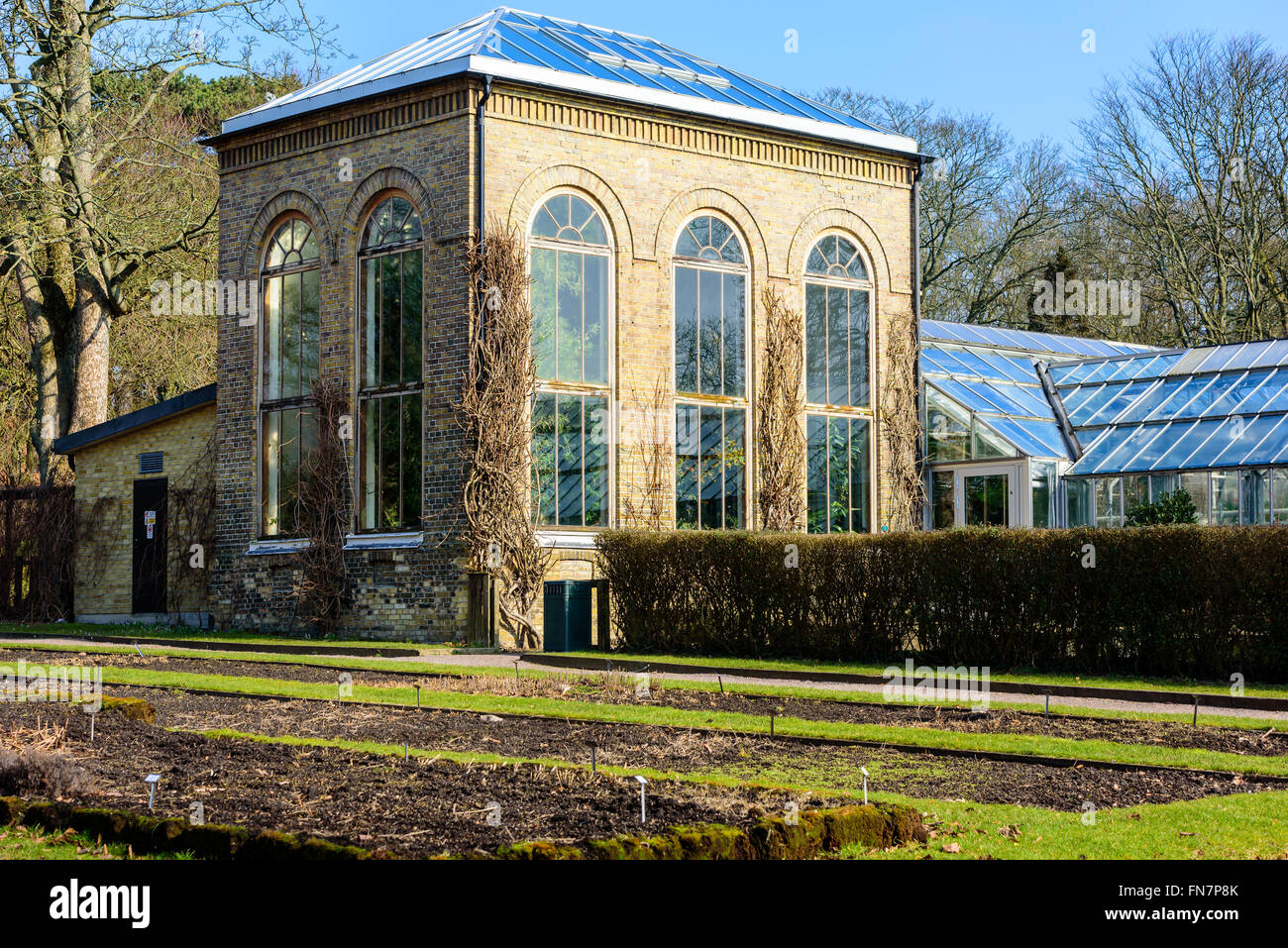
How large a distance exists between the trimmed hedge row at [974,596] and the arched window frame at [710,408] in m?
3.46

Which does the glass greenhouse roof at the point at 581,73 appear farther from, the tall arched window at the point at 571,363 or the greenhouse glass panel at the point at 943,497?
the greenhouse glass panel at the point at 943,497

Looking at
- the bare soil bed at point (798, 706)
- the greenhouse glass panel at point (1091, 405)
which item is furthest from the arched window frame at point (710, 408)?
the bare soil bed at point (798, 706)

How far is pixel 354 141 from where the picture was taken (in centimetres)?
2364

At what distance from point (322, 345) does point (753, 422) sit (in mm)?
7609

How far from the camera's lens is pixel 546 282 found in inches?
907

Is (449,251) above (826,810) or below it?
above

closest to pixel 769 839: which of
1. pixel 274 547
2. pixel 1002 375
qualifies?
pixel 274 547

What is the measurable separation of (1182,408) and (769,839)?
76.2 ft

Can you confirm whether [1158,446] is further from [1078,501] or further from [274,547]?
[274,547]

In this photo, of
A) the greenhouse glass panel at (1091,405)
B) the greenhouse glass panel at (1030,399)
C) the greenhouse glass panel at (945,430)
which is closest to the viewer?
the greenhouse glass panel at (945,430)

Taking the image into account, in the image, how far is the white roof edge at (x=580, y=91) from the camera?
2220cm

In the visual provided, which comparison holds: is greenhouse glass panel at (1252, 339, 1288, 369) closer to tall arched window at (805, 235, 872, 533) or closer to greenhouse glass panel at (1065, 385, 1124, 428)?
greenhouse glass panel at (1065, 385, 1124, 428)
